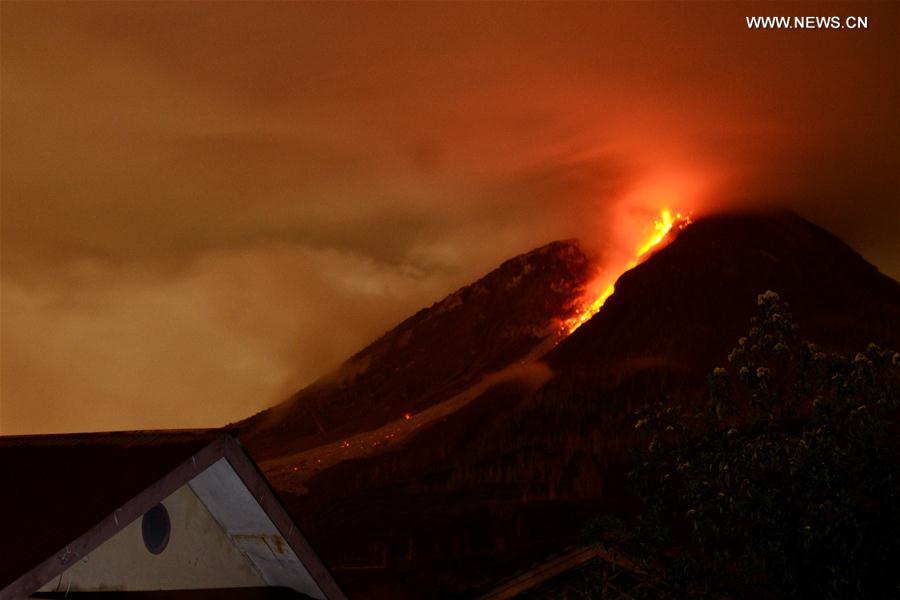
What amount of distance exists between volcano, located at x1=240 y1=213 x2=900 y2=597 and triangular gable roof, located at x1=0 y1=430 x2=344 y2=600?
35.7 m

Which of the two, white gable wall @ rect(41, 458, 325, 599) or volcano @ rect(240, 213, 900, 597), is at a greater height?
volcano @ rect(240, 213, 900, 597)

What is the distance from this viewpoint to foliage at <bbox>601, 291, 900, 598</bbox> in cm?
1335

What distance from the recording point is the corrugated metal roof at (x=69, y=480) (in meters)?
9.38

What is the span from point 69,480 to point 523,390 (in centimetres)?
9595

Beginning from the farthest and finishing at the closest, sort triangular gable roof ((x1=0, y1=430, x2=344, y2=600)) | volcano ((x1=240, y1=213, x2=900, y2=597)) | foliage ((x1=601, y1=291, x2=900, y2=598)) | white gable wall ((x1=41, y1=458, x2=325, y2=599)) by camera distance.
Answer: volcano ((x1=240, y1=213, x2=900, y2=597)) → foliage ((x1=601, y1=291, x2=900, y2=598)) → white gable wall ((x1=41, y1=458, x2=325, y2=599)) → triangular gable roof ((x1=0, y1=430, x2=344, y2=600))

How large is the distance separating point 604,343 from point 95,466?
325ft

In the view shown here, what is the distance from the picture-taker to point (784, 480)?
1380cm

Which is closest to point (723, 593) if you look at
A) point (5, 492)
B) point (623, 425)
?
point (5, 492)

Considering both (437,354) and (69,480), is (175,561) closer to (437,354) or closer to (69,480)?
(69,480)

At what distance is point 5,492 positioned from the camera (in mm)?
10750

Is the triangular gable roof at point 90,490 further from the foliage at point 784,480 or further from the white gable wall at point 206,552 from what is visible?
the foliage at point 784,480

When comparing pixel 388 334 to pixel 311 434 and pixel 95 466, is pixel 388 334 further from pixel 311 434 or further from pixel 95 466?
pixel 95 466

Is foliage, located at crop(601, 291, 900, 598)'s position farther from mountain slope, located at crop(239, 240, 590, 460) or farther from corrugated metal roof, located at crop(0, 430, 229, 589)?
mountain slope, located at crop(239, 240, 590, 460)

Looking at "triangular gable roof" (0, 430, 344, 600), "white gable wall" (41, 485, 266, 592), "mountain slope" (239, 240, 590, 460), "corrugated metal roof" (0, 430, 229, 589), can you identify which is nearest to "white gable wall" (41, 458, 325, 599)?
"white gable wall" (41, 485, 266, 592)
